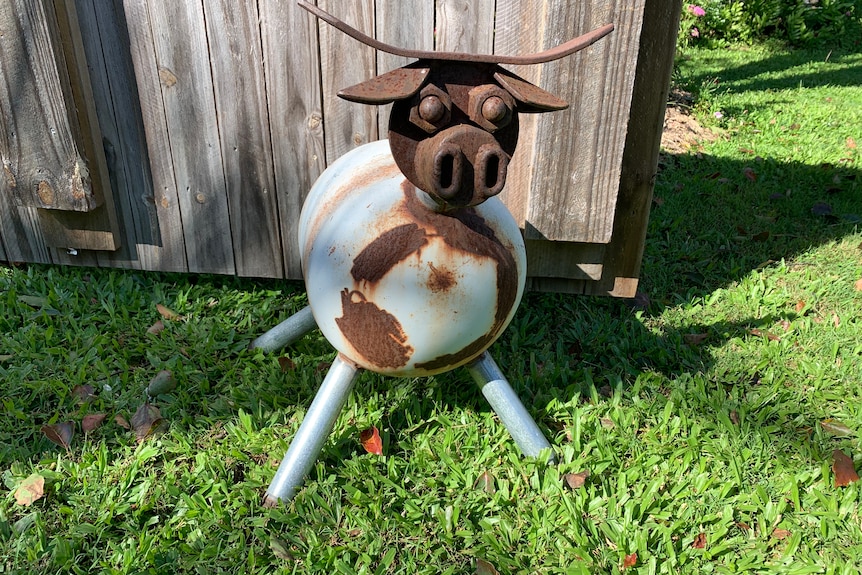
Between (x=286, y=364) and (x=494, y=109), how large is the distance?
150 centimetres

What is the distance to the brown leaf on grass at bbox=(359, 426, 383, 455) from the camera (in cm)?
215

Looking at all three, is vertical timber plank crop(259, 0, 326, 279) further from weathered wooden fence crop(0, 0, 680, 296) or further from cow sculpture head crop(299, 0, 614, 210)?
cow sculpture head crop(299, 0, 614, 210)

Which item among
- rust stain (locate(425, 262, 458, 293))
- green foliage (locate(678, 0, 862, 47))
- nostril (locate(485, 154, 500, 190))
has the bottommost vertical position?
green foliage (locate(678, 0, 862, 47))

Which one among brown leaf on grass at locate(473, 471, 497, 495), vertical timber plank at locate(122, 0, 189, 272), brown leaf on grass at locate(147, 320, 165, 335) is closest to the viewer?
brown leaf on grass at locate(473, 471, 497, 495)

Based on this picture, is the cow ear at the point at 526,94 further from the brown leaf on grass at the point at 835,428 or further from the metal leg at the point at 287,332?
the brown leaf on grass at the point at 835,428

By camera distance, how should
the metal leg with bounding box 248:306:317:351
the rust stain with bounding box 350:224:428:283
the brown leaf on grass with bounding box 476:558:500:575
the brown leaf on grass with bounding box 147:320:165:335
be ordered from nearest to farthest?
1. the rust stain with bounding box 350:224:428:283
2. the brown leaf on grass with bounding box 476:558:500:575
3. the metal leg with bounding box 248:306:317:351
4. the brown leaf on grass with bounding box 147:320:165:335

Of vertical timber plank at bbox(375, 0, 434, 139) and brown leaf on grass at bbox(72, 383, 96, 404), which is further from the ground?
vertical timber plank at bbox(375, 0, 434, 139)

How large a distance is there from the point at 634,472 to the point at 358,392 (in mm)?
967

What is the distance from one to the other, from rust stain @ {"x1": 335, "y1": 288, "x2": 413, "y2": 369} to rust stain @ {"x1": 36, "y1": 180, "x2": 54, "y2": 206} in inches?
57.9

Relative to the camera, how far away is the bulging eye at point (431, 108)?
133cm

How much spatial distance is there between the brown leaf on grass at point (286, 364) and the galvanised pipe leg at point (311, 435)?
561mm

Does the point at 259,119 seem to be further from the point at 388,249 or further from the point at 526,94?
the point at 526,94

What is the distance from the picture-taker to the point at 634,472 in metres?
2.08

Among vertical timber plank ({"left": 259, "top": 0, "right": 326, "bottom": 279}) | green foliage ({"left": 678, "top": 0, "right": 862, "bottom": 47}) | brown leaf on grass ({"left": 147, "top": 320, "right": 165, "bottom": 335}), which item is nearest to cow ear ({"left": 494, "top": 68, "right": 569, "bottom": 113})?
vertical timber plank ({"left": 259, "top": 0, "right": 326, "bottom": 279})
